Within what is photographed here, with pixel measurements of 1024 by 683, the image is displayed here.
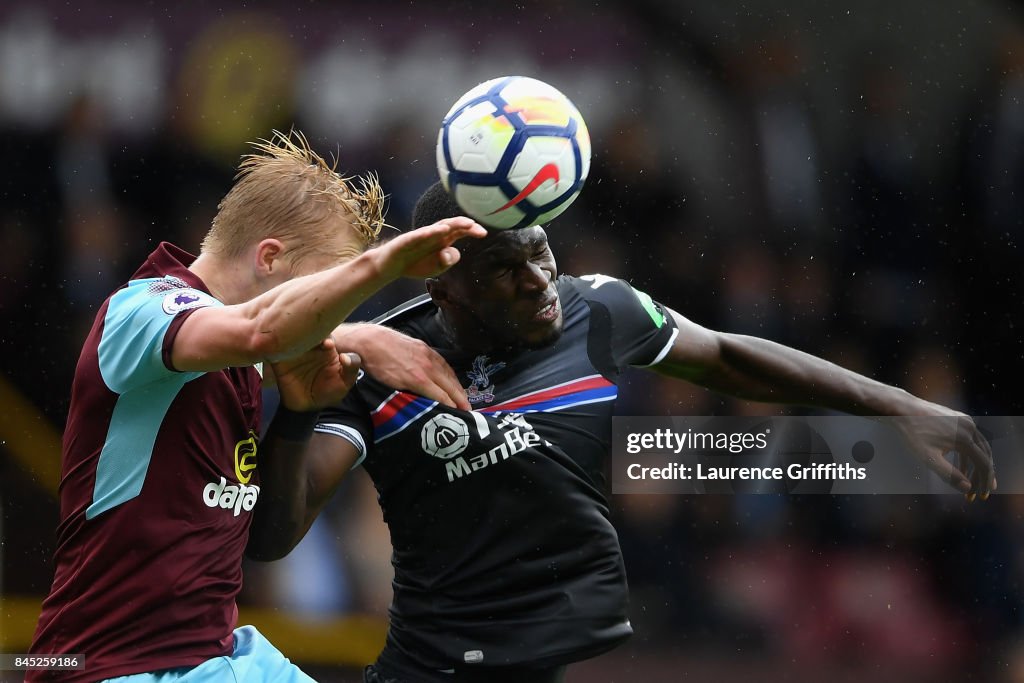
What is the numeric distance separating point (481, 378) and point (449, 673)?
898 millimetres

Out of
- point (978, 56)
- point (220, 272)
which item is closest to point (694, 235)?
point (978, 56)

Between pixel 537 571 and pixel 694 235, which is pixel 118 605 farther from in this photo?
pixel 694 235

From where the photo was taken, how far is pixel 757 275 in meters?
7.57

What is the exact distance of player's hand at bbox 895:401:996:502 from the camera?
12.3 ft

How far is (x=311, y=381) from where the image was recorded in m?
3.18

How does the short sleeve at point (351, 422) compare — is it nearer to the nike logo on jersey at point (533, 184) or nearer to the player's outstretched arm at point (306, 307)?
the nike logo on jersey at point (533, 184)

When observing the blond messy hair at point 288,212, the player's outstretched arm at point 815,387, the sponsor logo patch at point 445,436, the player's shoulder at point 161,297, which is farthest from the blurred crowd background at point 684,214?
the player's shoulder at point 161,297

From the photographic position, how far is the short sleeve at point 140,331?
2.71m

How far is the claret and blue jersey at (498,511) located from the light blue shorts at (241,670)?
1.89 feet

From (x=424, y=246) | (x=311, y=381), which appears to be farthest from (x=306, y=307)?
(x=311, y=381)

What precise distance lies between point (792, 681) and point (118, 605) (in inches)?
184

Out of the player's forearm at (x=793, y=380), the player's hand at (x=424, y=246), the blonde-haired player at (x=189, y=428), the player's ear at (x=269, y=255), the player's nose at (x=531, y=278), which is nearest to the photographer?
the player's hand at (x=424, y=246)

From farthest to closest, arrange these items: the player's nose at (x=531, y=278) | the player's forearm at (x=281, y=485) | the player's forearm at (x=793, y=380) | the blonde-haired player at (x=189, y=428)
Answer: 1. the player's forearm at (x=793, y=380)
2. the player's nose at (x=531, y=278)
3. the player's forearm at (x=281, y=485)
4. the blonde-haired player at (x=189, y=428)

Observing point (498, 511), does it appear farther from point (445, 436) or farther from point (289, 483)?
point (289, 483)
